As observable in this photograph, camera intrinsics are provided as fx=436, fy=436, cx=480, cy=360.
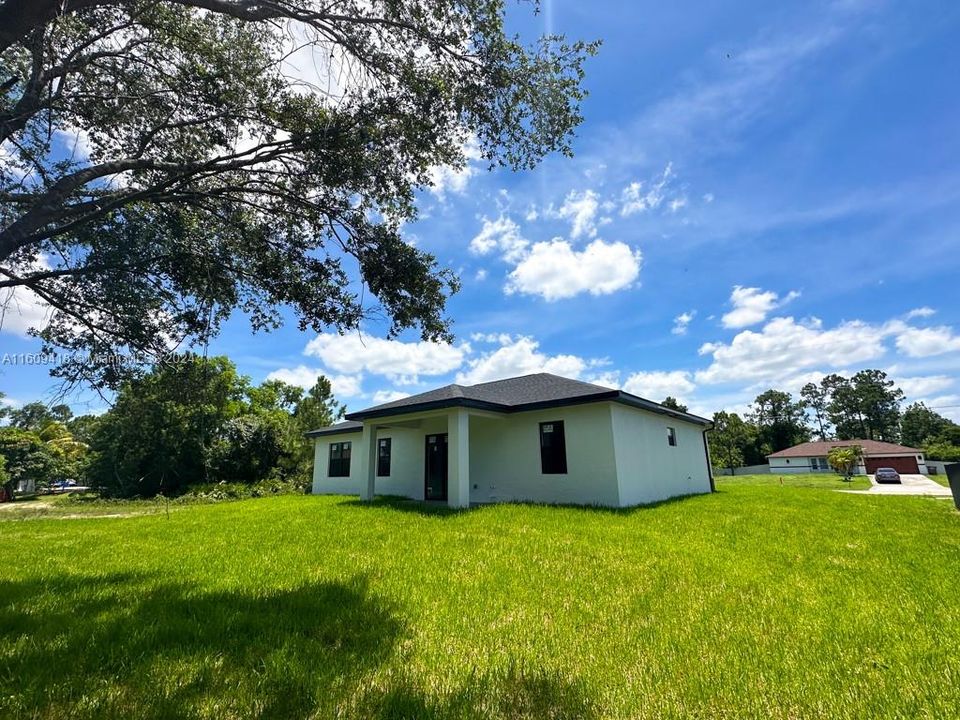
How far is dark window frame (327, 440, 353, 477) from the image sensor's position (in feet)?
65.0

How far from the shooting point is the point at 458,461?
39.9 ft

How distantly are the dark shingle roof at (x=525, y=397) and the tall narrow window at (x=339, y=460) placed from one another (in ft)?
16.6

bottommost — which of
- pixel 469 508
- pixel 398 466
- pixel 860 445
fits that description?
pixel 469 508

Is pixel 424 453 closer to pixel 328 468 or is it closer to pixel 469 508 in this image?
pixel 469 508

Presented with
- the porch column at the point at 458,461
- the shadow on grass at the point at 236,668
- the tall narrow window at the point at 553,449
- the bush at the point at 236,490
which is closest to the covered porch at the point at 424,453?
the porch column at the point at 458,461

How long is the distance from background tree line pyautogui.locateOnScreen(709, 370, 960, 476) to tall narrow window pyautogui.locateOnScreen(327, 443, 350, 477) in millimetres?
49915

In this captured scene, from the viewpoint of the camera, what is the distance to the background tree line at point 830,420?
57.2 metres

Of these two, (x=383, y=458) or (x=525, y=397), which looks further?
(x=383, y=458)

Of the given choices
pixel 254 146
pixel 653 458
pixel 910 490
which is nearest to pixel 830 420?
pixel 910 490

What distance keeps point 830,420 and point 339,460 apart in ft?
271

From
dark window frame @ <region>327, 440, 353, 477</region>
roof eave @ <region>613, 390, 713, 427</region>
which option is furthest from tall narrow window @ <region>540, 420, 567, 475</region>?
dark window frame @ <region>327, 440, 353, 477</region>

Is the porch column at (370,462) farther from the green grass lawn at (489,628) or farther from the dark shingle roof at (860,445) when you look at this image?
the dark shingle roof at (860,445)

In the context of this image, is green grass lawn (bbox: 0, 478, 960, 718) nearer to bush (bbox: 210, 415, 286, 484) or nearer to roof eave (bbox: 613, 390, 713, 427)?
roof eave (bbox: 613, 390, 713, 427)

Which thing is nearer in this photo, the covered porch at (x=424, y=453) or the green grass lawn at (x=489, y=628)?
the green grass lawn at (x=489, y=628)
